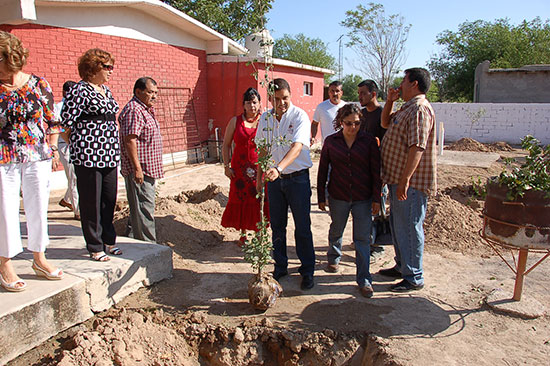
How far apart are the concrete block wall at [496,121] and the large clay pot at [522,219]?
15.2 metres

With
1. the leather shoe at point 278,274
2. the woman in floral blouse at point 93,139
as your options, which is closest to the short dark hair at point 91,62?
the woman in floral blouse at point 93,139

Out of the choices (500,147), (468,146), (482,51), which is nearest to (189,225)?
(468,146)

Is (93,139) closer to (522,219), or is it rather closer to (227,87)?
(522,219)

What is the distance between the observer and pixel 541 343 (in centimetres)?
289

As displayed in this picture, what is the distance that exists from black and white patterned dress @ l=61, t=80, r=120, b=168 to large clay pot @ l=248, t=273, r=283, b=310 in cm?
162

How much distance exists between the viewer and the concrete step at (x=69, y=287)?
268cm

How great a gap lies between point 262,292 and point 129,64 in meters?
7.92

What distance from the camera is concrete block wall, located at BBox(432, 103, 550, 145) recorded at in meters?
16.0

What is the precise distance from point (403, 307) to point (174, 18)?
9.26 m

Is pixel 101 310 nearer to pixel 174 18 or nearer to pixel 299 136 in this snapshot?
pixel 299 136

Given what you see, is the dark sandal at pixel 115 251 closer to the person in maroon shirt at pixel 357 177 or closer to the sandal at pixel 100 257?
the sandal at pixel 100 257

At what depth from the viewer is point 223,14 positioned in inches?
862

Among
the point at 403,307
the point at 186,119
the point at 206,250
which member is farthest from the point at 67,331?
the point at 186,119

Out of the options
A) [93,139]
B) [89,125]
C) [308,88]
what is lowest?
[93,139]
